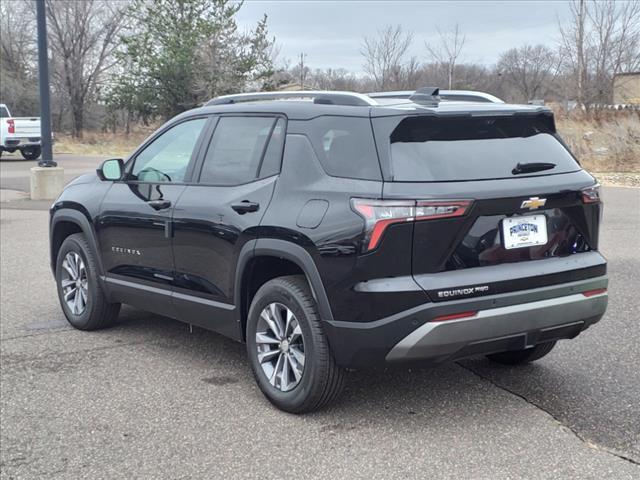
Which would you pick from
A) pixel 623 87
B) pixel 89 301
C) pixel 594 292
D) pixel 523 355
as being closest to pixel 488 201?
pixel 594 292

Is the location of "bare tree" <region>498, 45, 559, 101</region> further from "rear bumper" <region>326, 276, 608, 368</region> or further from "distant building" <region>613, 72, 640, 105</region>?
"rear bumper" <region>326, 276, 608, 368</region>

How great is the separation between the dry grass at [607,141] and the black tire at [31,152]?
19224 mm

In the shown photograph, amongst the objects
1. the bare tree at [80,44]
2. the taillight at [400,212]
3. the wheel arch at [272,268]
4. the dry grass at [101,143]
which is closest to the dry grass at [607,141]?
the wheel arch at [272,268]

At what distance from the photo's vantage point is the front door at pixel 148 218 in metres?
5.41

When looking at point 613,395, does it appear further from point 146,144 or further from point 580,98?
point 580,98

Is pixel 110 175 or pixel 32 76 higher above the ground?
pixel 32 76

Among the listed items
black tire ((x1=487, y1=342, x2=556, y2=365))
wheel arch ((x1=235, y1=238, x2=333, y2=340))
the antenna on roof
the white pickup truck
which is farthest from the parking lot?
the white pickup truck

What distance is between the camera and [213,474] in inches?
A: 148

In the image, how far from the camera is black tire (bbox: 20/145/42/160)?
29156mm

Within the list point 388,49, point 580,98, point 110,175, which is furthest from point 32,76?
point 110,175

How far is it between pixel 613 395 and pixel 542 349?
0.58 m

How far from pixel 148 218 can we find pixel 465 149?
2.44 m

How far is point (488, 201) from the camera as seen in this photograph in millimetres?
4000

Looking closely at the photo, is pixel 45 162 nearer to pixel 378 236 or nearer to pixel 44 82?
pixel 44 82
